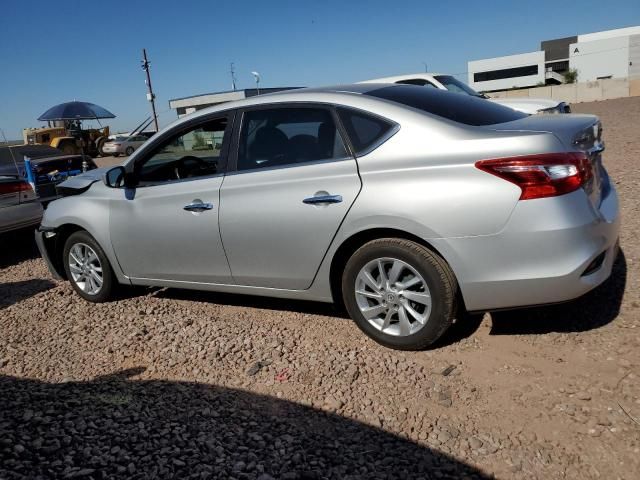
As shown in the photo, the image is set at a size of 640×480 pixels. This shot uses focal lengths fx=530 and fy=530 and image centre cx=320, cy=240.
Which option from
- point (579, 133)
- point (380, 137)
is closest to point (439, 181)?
point (380, 137)

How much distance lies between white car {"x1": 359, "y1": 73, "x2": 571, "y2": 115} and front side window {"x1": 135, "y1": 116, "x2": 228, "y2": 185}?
18.0 feet

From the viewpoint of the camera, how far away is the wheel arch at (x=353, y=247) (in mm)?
3172

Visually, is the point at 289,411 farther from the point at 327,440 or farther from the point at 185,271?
the point at 185,271

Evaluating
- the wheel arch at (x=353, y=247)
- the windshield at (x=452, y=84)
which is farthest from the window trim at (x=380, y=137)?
the windshield at (x=452, y=84)

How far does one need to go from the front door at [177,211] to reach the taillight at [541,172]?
78.2 inches

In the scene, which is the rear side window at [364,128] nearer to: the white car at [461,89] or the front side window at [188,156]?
the front side window at [188,156]

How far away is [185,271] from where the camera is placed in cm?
420

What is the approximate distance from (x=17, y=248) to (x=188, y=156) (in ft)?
16.4

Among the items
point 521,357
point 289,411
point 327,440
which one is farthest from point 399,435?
point 521,357

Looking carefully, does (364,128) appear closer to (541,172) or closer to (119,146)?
(541,172)

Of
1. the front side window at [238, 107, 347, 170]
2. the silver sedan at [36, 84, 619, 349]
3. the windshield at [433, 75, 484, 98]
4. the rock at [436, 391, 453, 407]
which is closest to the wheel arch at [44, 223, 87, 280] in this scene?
the silver sedan at [36, 84, 619, 349]

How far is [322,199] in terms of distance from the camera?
133 inches

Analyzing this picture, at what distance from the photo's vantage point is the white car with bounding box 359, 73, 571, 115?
8.38 meters

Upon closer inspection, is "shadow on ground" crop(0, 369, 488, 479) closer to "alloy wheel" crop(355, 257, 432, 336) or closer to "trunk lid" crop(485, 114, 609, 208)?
"alloy wheel" crop(355, 257, 432, 336)
